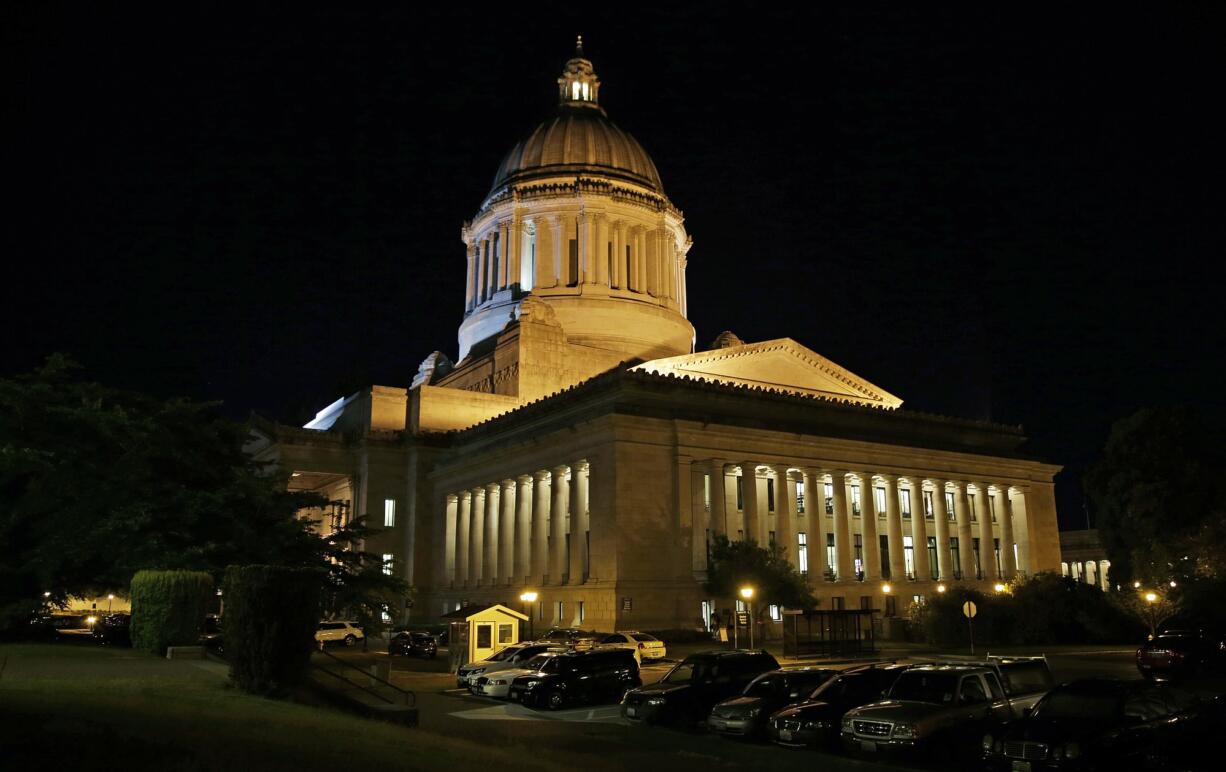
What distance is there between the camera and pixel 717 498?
51938mm

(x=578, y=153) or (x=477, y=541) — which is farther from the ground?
(x=578, y=153)

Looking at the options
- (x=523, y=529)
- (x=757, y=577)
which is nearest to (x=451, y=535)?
(x=523, y=529)

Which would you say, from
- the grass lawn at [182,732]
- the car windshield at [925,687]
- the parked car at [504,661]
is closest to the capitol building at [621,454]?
the parked car at [504,661]

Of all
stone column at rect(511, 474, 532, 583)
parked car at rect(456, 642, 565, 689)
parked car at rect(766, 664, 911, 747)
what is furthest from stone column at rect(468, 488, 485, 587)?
parked car at rect(766, 664, 911, 747)

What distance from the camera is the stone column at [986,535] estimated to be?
62.4 meters

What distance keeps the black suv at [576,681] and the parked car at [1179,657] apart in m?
13.8

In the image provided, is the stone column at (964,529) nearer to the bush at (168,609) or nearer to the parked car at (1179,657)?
the parked car at (1179,657)

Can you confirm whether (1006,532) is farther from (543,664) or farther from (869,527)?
(543,664)

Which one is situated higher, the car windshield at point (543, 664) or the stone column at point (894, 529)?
the stone column at point (894, 529)

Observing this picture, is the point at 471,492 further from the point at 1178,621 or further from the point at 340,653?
the point at 1178,621

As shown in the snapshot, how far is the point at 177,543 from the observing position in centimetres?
3069

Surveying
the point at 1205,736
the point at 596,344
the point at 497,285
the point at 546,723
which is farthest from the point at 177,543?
the point at 497,285

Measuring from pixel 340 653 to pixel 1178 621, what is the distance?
3360cm

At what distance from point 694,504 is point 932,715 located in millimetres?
33482
